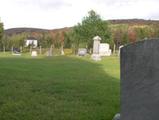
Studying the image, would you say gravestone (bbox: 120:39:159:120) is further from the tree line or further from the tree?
the tree

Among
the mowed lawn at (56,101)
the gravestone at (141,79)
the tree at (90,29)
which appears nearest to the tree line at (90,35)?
Result: the tree at (90,29)

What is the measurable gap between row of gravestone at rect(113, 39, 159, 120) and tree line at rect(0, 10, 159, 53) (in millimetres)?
42096

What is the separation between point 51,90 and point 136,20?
458 ft

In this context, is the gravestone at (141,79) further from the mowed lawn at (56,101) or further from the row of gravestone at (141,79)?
the mowed lawn at (56,101)

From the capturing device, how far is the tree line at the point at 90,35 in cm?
6390

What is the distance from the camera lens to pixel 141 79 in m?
4.95

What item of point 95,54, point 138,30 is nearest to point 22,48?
point 138,30

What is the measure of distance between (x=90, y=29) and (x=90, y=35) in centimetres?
121

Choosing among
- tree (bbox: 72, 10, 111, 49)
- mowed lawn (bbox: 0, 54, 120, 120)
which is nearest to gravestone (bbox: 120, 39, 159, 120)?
mowed lawn (bbox: 0, 54, 120, 120)

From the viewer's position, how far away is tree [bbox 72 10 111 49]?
2480 inches

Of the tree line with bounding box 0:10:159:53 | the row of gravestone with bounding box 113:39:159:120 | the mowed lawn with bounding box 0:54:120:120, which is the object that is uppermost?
the tree line with bounding box 0:10:159:53

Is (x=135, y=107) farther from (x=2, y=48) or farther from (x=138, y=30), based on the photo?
(x=2, y=48)

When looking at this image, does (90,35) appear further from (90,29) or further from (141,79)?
(141,79)

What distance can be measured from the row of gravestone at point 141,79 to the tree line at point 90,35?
42.1 m
